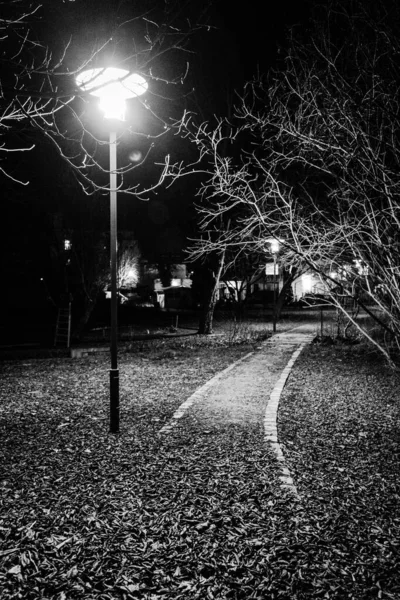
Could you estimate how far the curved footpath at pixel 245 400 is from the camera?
651 centimetres

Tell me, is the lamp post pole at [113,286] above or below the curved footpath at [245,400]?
above

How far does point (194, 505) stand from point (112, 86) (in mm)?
5297

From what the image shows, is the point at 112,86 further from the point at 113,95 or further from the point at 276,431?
the point at 276,431

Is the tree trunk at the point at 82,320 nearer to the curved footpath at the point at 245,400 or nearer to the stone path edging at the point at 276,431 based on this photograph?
the curved footpath at the point at 245,400

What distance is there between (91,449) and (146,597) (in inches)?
118

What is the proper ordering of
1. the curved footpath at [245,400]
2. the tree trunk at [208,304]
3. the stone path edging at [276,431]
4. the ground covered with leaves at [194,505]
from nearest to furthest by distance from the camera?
the ground covered with leaves at [194,505] → the stone path edging at [276,431] → the curved footpath at [245,400] → the tree trunk at [208,304]

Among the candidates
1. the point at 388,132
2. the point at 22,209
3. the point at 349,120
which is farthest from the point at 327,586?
the point at 22,209

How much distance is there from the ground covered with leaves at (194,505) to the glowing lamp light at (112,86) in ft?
15.4

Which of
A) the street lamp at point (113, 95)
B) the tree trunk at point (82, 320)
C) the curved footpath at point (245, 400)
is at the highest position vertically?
the street lamp at point (113, 95)

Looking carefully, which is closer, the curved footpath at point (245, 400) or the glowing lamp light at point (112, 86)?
the glowing lamp light at point (112, 86)

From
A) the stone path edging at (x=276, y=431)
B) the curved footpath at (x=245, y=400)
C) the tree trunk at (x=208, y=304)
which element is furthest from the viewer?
the tree trunk at (x=208, y=304)

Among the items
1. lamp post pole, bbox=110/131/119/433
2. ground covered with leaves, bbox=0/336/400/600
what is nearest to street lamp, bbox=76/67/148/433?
lamp post pole, bbox=110/131/119/433

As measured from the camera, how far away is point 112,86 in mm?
5598

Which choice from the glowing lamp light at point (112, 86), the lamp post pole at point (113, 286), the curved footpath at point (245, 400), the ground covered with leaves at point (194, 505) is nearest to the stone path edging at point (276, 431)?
the curved footpath at point (245, 400)
